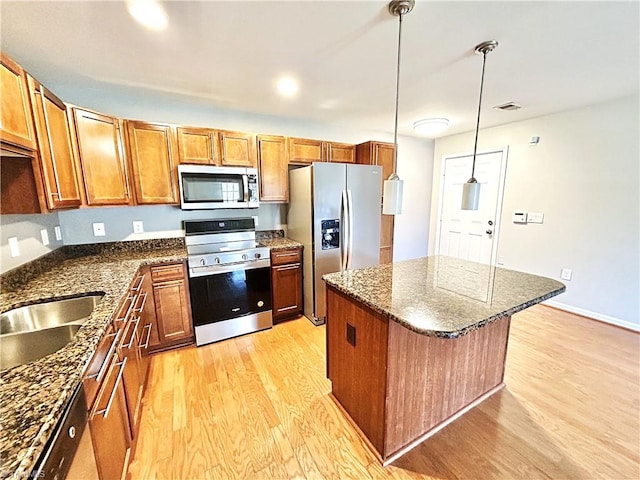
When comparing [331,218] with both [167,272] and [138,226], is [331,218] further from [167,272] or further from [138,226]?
[138,226]

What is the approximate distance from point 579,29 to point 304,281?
286cm

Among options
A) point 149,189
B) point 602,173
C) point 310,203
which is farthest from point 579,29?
point 149,189

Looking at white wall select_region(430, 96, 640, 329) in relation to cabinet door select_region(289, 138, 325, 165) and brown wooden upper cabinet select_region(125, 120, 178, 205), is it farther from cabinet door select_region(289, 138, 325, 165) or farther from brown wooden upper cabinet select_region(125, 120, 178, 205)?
brown wooden upper cabinet select_region(125, 120, 178, 205)

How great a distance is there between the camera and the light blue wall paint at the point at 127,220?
246 cm

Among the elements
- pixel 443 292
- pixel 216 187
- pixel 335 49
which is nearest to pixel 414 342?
pixel 443 292

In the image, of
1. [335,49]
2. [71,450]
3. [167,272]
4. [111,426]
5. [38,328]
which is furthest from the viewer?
[167,272]

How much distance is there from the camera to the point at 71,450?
79 cm

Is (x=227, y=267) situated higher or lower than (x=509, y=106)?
lower

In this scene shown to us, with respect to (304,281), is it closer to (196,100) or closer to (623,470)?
(196,100)

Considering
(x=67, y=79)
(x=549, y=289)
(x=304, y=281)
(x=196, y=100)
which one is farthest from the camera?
(x=304, y=281)

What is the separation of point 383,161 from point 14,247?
3.48 meters

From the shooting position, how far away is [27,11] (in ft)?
4.54

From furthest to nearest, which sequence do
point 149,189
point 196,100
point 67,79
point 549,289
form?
1. point 196,100
2. point 149,189
3. point 67,79
4. point 549,289

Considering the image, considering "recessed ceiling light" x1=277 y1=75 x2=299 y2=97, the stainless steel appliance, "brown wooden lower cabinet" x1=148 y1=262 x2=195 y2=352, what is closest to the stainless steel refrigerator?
the stainless steel appliance
